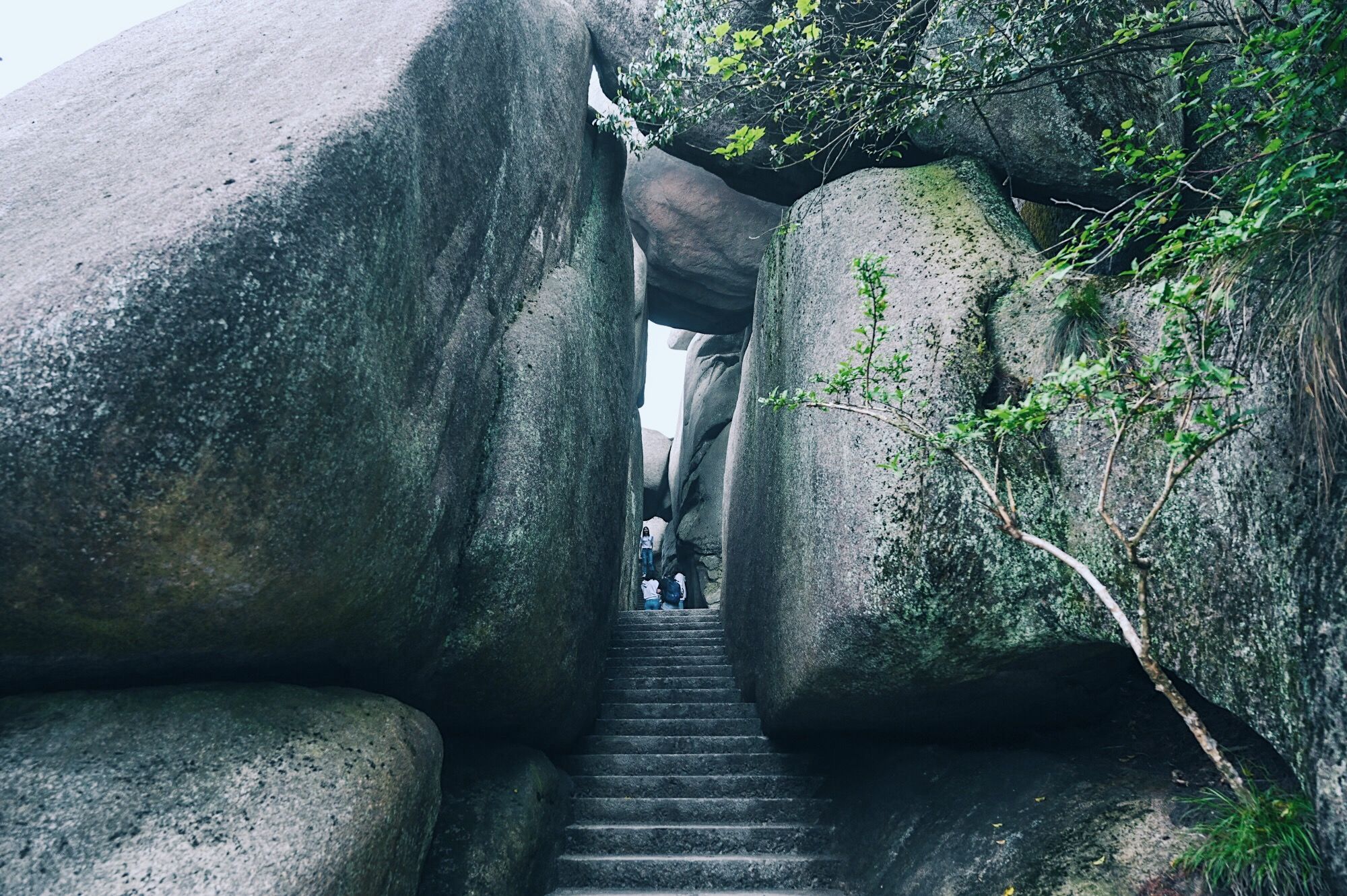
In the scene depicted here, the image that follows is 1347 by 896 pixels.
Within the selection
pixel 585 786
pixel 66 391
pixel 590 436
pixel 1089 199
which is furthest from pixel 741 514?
pixel 66 391

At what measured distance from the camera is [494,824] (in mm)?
5789

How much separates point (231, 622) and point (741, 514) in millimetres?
6493

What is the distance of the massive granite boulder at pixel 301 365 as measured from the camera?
11.7 feet

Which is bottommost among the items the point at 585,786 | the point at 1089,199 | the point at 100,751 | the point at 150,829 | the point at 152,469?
the point at 585,786

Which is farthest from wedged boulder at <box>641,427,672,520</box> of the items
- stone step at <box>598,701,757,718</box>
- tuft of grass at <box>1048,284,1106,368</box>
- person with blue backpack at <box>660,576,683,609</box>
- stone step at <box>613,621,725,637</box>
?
tuft of grass at <box>1048,284,1106,368</box>

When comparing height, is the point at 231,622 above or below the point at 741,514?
below

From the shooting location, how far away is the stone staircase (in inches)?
247

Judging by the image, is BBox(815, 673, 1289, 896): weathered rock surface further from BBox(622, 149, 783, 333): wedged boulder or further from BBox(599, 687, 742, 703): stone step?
BBox(622, 149, 783, 333): wedged boulder

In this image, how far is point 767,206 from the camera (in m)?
15.5

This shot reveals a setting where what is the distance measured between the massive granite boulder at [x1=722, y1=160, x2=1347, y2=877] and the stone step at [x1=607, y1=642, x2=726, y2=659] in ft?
8.95

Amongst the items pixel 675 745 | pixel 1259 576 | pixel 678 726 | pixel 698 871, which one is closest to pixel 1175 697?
pixel 1259 576

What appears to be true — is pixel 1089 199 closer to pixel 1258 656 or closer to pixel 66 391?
pixel 1258 656

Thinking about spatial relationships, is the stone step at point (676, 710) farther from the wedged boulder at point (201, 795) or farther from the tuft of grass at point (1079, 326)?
the tuft of grass at point (1079, 326)

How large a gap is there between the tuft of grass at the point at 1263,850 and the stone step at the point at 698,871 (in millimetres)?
2986
